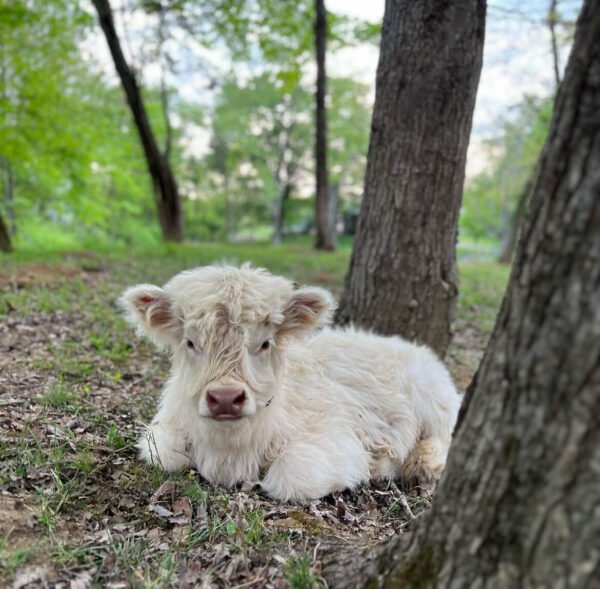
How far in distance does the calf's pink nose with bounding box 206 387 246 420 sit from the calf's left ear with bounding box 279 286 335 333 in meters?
0.67

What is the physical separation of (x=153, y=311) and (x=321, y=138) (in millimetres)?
14039

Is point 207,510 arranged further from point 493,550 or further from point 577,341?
point 577,341

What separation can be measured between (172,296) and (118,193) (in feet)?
98.1

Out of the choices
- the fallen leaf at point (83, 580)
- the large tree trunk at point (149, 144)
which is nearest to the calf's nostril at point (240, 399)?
the fallen leaf at point (83, 580)

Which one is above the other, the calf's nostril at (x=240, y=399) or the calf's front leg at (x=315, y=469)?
the calf's nostril at (x=240, y=399)

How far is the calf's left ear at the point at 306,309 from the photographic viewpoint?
3.43 meters

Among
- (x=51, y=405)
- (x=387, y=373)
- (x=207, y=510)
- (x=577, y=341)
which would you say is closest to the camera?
(x=577, y=341)

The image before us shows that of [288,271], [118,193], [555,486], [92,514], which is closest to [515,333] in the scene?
[555,486]

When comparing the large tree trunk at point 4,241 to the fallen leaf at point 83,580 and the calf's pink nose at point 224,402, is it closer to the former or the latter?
the calf's pink nose at point 224,402

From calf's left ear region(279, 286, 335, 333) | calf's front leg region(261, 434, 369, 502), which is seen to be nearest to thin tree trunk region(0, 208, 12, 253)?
calf's left ear region(279, 286, 335, 333)

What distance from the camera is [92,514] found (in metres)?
2.71

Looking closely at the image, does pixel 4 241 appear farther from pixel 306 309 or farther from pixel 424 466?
pixel 424 466

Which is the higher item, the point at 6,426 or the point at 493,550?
the point at 493,550

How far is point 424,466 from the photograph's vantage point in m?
3.85
